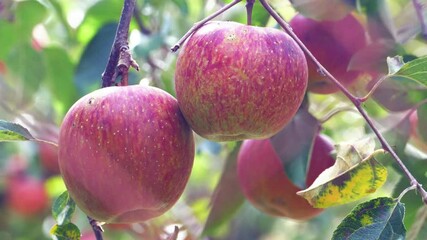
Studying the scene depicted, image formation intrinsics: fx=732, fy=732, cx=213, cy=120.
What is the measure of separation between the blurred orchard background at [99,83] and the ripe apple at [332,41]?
3cm

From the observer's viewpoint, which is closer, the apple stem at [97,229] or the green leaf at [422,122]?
the apple stem at [97,229]

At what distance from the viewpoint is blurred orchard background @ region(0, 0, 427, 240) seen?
125cm

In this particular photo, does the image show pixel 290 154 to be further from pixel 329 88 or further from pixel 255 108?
pixel 255 108

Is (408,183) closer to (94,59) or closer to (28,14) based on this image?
(94,59)

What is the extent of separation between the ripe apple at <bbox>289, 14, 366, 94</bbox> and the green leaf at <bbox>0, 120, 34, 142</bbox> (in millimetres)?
483

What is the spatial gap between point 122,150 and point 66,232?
0.66ft

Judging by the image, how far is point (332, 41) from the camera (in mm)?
1222

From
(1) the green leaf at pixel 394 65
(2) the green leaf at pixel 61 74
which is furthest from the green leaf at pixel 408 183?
(2) the green leaf at pixel 61 74

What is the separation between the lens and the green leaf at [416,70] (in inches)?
37.3

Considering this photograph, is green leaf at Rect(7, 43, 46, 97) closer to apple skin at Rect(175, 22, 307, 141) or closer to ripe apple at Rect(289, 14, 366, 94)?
ripe apple at Rect(289, 14, 366, 94)

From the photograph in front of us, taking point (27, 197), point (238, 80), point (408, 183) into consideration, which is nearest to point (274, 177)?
point (408, 183)

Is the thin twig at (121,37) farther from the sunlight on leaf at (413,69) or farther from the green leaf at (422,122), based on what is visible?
the green leaf at (422,122)

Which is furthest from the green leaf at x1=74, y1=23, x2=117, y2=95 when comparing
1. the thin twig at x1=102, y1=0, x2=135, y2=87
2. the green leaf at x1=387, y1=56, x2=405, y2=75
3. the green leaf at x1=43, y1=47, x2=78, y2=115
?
the green leaf at x1=387, y1=56, x2=405, y2=75

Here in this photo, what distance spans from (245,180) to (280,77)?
45 cm
